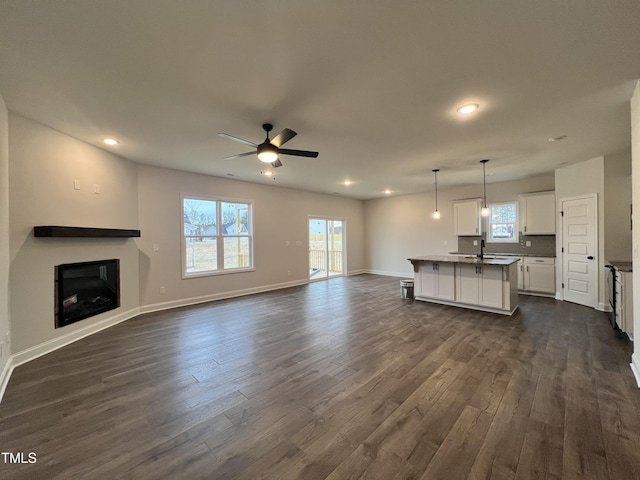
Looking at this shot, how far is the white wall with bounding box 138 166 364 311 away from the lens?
5.13 metres

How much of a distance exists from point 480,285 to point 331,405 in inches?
153

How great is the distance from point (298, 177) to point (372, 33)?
4460 mm

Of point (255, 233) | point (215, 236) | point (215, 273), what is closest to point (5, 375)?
point (215, 273)

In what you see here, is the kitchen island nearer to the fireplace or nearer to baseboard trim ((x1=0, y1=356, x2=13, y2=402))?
the fireplace

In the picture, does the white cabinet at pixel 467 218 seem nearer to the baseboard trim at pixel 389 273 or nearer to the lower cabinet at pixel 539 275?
the lower cabinet at pixel 539 275

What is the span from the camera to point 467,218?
7.33m

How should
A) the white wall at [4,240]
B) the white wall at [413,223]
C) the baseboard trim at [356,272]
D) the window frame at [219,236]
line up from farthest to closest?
the baseboard trim at [356,272] < the white wall at [413,223] < the window frame at [219,236] < the white wall at [4,240]

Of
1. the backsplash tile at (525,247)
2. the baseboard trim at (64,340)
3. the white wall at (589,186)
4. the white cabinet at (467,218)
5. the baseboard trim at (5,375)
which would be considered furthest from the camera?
the white cabinet at (467,218)

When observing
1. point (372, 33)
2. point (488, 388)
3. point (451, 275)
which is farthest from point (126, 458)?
point (451, 275)

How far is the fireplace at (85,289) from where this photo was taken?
354 centimetres

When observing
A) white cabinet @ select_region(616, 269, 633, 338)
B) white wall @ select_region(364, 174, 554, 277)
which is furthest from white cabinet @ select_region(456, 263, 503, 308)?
white wall @ select_region(364, 174, 554, 277)

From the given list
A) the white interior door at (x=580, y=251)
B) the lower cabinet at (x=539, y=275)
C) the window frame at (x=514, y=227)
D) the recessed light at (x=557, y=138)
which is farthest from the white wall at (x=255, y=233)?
the white interior door at (x=580, y=251)

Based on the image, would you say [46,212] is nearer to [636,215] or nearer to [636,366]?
[636,215]

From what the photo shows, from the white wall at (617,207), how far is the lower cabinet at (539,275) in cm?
117
